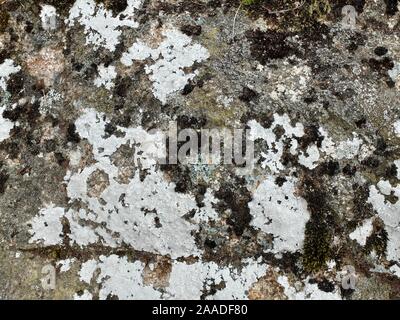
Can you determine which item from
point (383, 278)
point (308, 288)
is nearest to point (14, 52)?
point (308, 288)

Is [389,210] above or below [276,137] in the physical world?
below

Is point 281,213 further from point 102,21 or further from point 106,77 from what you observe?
point 102,21

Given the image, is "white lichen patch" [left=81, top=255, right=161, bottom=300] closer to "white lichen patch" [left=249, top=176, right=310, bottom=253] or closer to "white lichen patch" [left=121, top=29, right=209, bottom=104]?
"white lichen patch" [left=249, top=176, right=310, bottom=253]

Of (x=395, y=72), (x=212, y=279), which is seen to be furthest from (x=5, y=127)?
(x=395, y=72)

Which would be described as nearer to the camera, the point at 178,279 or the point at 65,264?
the point at 178,279

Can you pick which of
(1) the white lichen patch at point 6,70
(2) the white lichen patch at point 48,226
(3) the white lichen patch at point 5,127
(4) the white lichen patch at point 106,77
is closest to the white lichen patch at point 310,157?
(4) the white lichen patch at point 106,77

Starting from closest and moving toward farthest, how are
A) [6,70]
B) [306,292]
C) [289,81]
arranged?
[306,292]
[289,81]
[6,70]

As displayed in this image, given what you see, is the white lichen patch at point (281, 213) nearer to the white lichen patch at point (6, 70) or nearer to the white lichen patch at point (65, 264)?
the white lichen patch at point (65, 264)
